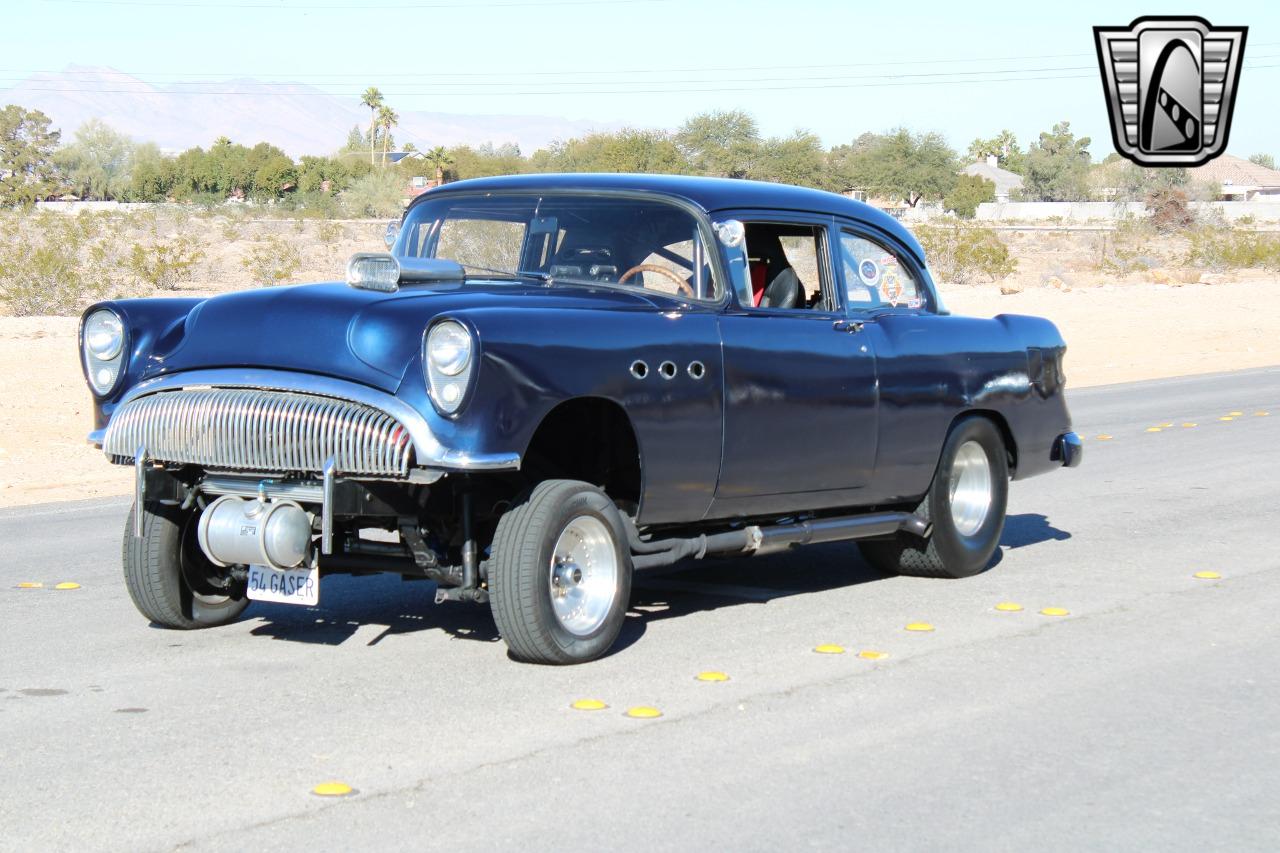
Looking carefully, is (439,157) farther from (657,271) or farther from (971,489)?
(657,271)

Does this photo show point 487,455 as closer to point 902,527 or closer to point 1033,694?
point 1033,694

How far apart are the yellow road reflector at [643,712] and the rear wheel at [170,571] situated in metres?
2.06

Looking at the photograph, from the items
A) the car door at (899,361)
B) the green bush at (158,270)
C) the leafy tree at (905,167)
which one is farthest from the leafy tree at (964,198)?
the car door at (899,361)

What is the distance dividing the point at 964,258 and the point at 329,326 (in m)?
39.0

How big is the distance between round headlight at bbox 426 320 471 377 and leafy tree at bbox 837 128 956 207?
257ft

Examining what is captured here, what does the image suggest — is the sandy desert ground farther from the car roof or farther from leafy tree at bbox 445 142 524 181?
leafy tree at bbox 445 142 524 181

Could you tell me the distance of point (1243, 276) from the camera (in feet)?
154

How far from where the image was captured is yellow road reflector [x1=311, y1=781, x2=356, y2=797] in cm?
470

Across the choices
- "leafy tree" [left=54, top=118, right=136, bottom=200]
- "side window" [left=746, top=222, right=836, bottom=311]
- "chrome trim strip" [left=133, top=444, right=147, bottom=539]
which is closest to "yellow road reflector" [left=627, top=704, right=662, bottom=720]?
"chrome trim strip" [left=133, top=444, right=147, bottom=539]

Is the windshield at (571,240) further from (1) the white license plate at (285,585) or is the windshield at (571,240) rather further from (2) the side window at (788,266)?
(1) the white license plate at (285,585)

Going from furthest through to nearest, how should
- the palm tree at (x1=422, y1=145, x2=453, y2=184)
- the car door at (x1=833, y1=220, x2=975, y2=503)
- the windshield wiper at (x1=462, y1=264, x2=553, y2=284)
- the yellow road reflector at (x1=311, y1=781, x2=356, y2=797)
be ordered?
the palm tree at (x1=422, y1=145, x2=453, y2=184) < the car door at (x1=833, y1=220, x2=975, y2=503) < the windshield wiper at (x1=462, y1=264, x2=553, y2=284) < the yellow road reflector at (x1=311, y1=781, x2=356, y2=797)

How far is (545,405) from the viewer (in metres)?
5.95

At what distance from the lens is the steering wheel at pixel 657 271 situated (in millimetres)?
7000

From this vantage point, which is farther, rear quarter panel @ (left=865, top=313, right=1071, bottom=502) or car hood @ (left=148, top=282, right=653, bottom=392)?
rear quarter panel @ (left=865, top=313, right=1071, bottom=502)
